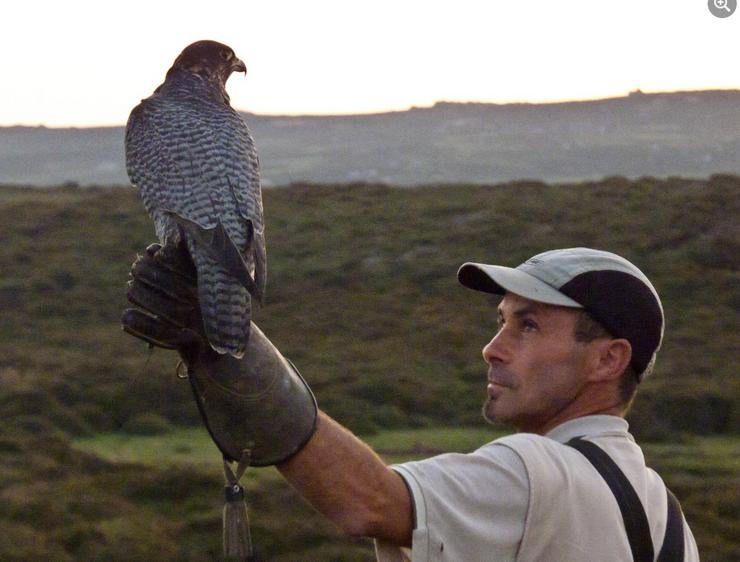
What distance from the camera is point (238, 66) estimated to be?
20.8 feet

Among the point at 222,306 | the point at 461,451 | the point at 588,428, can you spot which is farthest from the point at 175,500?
the point at 588,428

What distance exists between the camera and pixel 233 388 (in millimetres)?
2787

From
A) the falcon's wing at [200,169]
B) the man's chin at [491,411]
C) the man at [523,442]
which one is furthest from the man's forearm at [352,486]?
the falcon's wing at [200,169]

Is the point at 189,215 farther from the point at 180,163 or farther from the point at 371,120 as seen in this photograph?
the point at 371,120

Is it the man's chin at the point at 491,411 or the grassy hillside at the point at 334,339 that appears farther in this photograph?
the grassy hillside at the point at 334,339

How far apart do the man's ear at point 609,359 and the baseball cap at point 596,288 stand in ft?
0.07

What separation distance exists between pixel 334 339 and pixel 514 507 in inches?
757

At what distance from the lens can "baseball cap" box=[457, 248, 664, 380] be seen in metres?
2.96

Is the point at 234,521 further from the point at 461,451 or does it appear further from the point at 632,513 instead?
the point at 461,451

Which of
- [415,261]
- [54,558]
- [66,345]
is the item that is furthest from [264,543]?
[415,261]

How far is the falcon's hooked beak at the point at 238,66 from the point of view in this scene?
6.26 m

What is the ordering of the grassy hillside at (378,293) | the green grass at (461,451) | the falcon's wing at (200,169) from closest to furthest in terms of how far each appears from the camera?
the falcon's wing at (200,169) < the green grass at (461,451) < the grassy hillside at (378,293)

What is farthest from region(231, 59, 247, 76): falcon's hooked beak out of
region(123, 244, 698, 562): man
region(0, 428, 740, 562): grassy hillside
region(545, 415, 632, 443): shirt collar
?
region(0, 428, 740, 562): grassy hillside

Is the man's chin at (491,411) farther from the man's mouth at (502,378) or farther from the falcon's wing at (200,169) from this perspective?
the falcon's wing at (200,169)
